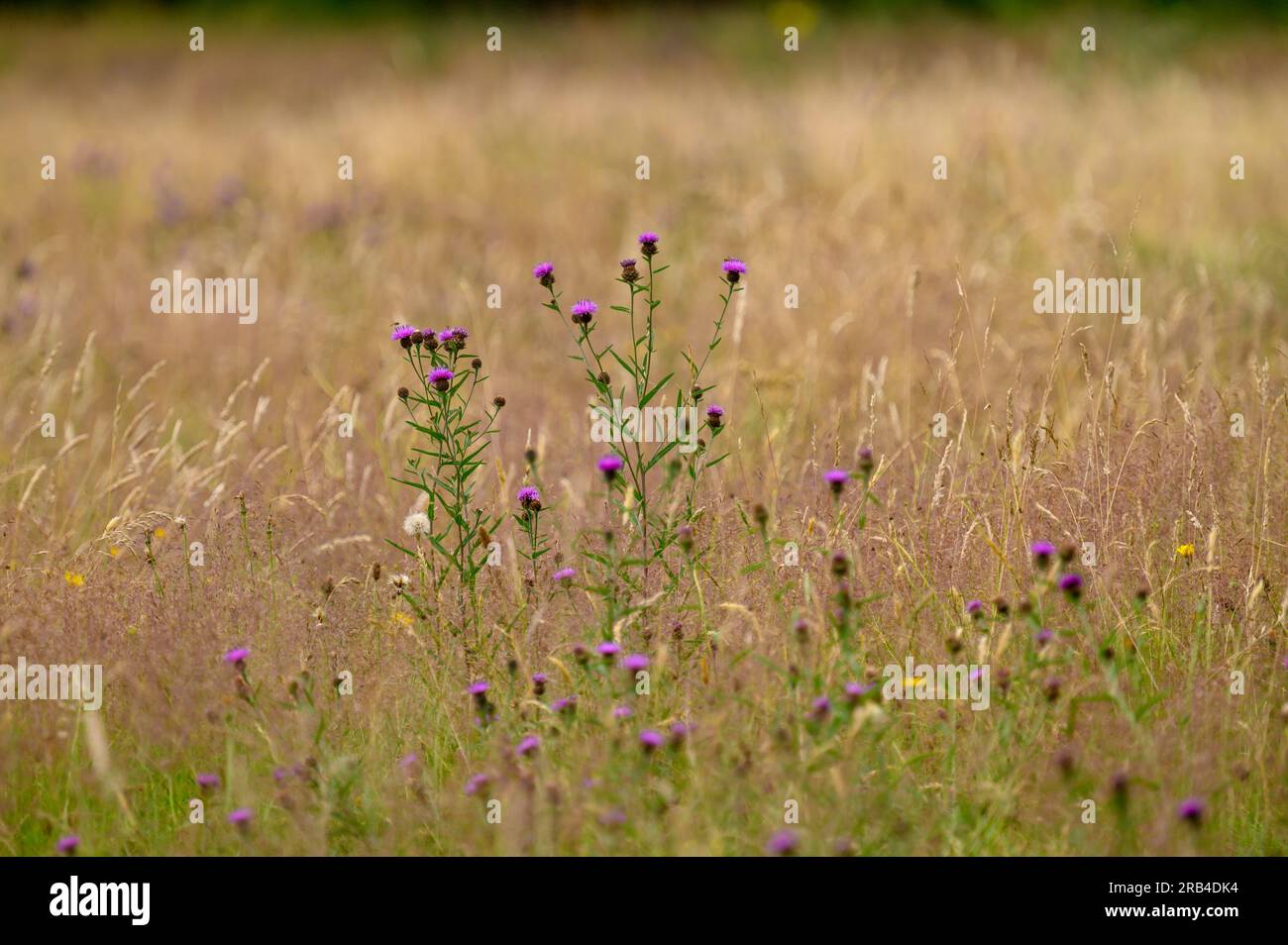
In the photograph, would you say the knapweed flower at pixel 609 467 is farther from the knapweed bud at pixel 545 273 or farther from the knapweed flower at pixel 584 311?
the knapweed bud at pixel 545 273

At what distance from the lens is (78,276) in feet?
23.3

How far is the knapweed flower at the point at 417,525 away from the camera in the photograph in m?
3.41

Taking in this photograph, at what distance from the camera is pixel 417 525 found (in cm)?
355

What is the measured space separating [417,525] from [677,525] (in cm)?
73

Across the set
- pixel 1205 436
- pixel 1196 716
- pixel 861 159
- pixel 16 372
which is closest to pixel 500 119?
pixel 861 159

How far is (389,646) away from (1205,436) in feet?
8.27

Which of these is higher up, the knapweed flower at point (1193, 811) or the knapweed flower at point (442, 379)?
the knapweed flower at point (442, 379)

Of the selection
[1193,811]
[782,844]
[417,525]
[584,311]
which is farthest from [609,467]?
[1193,811]

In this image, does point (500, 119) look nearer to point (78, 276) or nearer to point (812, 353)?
point (78, 276)

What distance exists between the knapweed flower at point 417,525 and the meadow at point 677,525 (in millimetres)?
52

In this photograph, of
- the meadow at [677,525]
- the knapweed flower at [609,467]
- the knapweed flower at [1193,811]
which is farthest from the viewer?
the knapweed flower at [609,467]

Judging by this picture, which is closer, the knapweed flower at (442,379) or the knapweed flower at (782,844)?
the knapweed flower at (782,844)

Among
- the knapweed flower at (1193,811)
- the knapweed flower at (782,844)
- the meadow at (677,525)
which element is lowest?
the knapweed flower at (782,844)

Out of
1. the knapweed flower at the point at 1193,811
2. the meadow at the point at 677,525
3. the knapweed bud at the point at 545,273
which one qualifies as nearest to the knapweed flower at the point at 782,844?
the meadow at the point at 677,525
